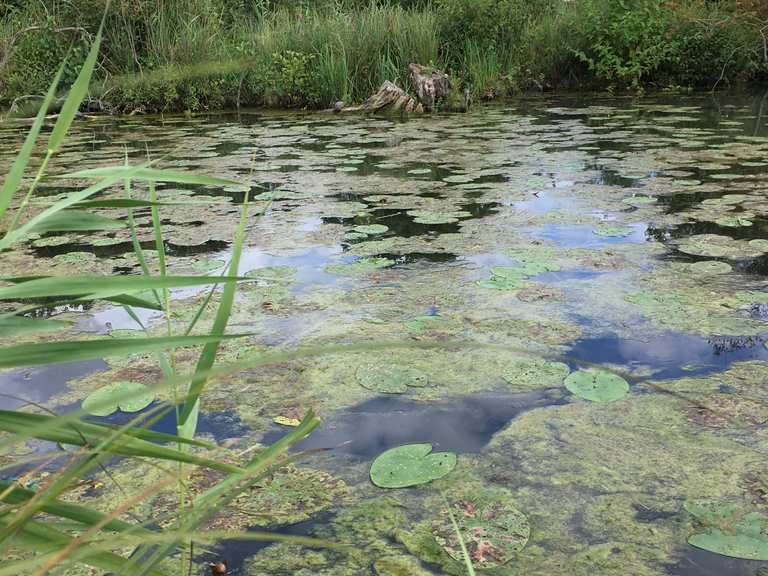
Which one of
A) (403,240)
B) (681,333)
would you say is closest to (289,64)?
(403,240)

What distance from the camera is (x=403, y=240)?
2877mm

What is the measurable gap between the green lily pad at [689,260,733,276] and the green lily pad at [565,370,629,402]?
90 cm

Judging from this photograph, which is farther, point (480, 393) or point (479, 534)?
point (480, 393)

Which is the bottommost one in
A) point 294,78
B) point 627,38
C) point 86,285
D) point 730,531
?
point 730,531

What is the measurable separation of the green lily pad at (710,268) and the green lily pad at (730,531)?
1.32 meters

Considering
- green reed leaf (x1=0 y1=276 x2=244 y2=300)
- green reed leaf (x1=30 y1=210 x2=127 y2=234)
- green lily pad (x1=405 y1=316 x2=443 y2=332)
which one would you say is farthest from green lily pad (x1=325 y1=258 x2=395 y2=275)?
green reed leaf (x1=0 y1=276 x2=244 y2=300)

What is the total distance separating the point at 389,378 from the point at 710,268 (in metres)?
1.35

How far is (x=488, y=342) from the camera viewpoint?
1825 mm

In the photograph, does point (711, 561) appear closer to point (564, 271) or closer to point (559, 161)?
point (564, 271)

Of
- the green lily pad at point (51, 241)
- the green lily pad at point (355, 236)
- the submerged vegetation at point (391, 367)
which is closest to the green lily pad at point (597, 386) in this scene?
the submerged vegetation at point (391, 367)

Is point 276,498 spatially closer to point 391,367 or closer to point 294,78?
point 391,367

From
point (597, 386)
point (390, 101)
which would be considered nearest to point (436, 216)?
point (597, 386)

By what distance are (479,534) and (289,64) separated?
24.3ft

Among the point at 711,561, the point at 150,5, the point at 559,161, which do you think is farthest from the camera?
the point at 150,5
